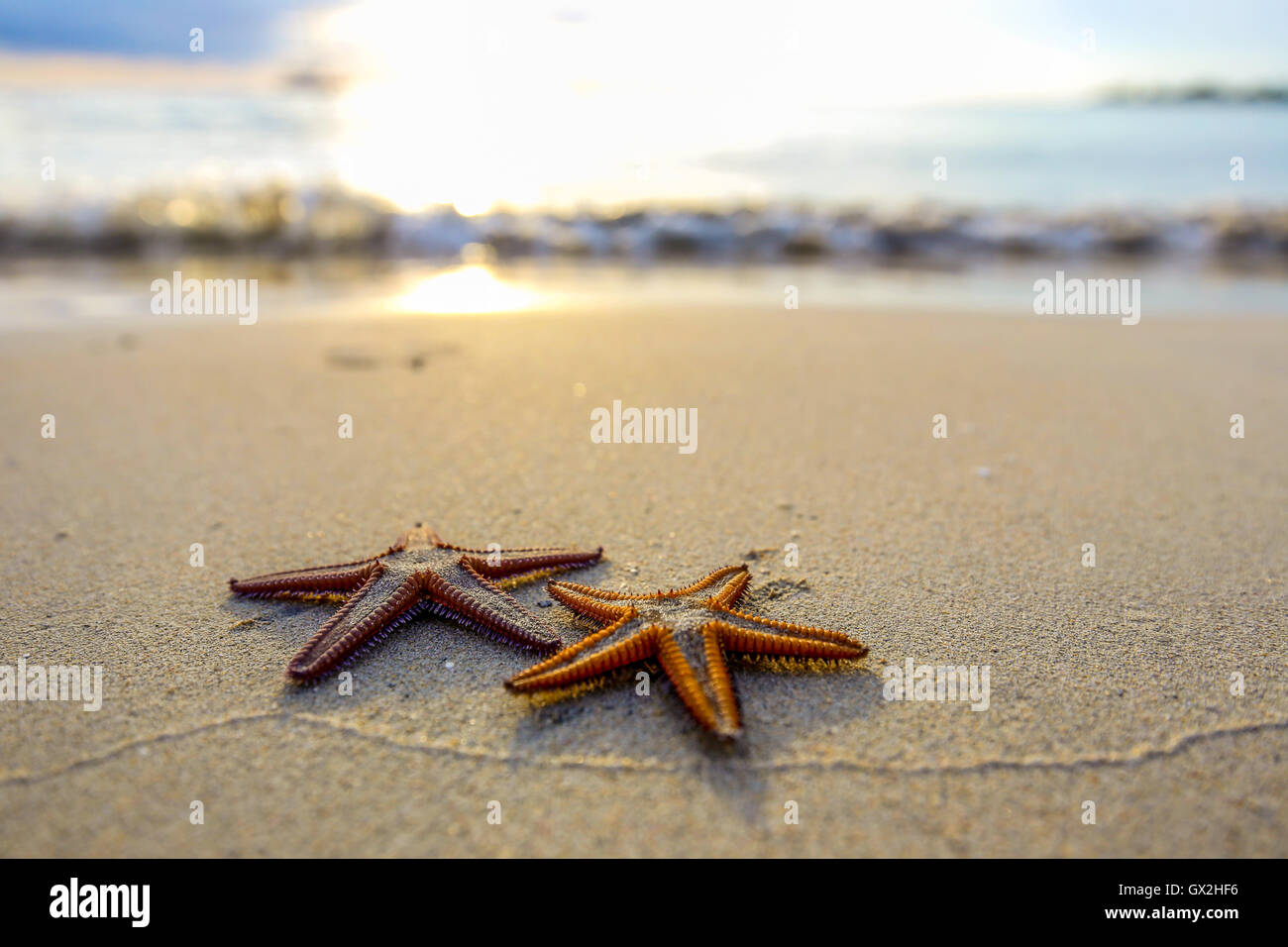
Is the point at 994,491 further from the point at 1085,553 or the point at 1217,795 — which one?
the point at 1217,795

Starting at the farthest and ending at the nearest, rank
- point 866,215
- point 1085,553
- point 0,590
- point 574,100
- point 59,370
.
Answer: point 574,100 → point 866,215 → point 59,370 → point 1085,553 → point 0,590

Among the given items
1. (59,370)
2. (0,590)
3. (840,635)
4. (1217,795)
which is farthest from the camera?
(59,370)

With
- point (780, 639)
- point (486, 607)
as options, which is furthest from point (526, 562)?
point (780, 639)

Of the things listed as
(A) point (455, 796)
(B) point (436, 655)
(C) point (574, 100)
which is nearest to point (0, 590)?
(B) point (436, 655)

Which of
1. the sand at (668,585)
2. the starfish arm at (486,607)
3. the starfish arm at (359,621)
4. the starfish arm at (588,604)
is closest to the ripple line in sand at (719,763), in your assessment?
the sand at (668,585)

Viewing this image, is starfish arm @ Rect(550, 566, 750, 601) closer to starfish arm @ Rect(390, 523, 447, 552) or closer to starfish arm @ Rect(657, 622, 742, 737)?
starfish arm @ Rect(657, 622, 742, 737)

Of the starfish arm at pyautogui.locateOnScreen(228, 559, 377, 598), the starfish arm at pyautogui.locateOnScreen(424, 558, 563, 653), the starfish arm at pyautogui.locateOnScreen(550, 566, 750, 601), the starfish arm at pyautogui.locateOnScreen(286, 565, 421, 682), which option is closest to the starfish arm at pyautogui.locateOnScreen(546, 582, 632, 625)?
the starfish arm at pyautogui.locateOnScreen(550, 566, 750, 601)

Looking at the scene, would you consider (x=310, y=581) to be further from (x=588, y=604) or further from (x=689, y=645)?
(x=689, y=645)
